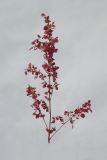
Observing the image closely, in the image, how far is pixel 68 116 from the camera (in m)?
15.8

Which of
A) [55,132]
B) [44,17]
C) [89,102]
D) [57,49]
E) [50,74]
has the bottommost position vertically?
[55,132]

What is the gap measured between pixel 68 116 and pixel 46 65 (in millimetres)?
2766

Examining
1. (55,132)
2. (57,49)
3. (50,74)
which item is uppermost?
(57,49)

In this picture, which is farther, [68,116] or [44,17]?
[68,116]

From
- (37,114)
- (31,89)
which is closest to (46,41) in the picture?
(31,89)

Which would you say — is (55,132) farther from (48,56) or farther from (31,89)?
(48,56)

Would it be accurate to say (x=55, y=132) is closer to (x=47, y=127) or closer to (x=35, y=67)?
(x=47, y=127)

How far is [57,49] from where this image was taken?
49.7 feet

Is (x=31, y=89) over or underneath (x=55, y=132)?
over

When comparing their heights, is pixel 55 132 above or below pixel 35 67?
below

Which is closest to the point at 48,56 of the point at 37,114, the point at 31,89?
the point at 31,89

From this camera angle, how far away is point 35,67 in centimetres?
1558

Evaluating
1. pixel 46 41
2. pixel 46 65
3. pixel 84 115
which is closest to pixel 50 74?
pixel 46 65

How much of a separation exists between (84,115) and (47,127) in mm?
1947
